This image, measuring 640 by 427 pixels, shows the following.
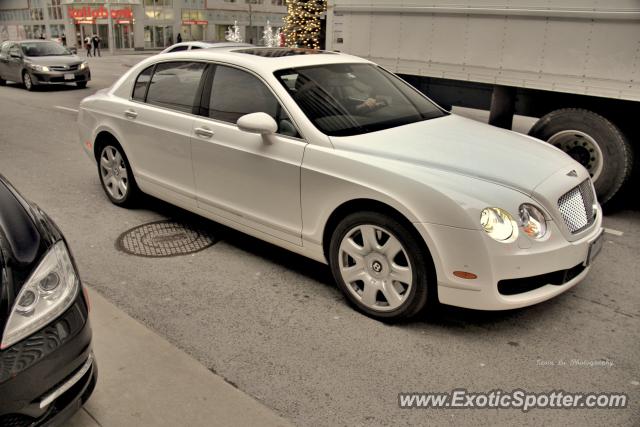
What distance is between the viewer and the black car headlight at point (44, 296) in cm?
203

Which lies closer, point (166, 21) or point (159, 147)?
point (159, 147)

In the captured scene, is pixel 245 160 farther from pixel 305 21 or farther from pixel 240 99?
pixel 305 21

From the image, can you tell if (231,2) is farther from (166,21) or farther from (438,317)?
(438,317)

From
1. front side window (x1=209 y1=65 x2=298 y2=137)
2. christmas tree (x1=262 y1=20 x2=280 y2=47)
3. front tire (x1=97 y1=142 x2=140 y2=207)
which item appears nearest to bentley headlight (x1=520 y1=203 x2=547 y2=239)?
front side window (x1=209 y1=65 x2=298 y2=137)

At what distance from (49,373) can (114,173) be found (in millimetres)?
3913

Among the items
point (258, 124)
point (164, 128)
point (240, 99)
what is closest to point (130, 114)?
point (164, 128)

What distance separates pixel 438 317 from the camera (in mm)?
3727

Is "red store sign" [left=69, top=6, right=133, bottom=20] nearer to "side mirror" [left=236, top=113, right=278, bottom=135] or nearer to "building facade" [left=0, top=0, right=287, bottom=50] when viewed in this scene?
"building facade" [left=0, top=0, right=287, bottom=50]

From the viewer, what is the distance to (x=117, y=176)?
5688 millimetres

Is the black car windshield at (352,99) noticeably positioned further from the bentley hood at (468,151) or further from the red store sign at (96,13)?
the red store sign at (96,13)

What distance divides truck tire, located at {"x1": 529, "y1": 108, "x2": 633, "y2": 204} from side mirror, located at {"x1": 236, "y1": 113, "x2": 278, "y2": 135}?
11.9 ft

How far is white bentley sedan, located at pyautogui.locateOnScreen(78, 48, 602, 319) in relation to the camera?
3.22 m

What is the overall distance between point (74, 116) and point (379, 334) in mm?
10170

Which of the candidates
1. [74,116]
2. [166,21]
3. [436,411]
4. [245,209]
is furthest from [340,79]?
[166,21]
